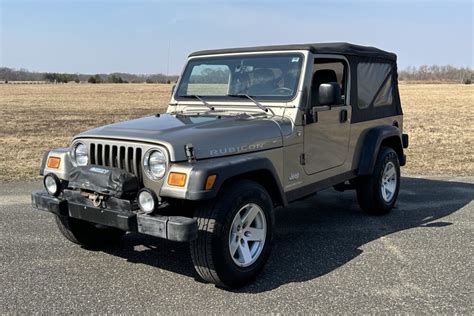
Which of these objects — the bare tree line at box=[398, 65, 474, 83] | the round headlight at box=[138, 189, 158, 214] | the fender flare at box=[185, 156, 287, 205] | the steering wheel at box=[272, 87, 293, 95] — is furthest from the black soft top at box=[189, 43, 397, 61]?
the bare tree line at box=[398, 65, 474, 83]

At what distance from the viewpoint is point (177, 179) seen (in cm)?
365

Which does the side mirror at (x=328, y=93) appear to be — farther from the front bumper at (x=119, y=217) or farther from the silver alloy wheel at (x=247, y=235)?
the front bumper at (x=119, y=217)

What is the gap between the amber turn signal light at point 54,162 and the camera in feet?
14.8

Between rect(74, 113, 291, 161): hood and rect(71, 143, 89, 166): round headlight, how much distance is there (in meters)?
0.10

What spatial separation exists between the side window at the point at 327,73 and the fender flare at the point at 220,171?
118cm

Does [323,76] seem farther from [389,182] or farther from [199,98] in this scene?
[389,182]

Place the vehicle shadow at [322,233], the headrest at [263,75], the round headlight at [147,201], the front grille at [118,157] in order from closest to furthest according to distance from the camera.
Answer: the round headlight at [147,201]
the front grille at [118,157]
the vehicle shadow at [322,233]
the headrest at [263,75]

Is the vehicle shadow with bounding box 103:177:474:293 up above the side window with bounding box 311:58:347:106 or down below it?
below

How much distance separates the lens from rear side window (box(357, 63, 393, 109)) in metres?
5.94


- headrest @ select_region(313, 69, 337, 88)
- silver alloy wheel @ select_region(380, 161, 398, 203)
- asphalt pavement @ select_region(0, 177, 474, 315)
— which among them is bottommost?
asphalt pavement @ select_region(0, 177, 474, 315)

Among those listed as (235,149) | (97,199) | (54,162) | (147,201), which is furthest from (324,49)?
(54,162)

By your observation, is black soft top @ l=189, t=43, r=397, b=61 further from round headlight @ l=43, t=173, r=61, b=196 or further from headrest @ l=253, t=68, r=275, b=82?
round headlight @ l=43, t=173, r=61, b=196

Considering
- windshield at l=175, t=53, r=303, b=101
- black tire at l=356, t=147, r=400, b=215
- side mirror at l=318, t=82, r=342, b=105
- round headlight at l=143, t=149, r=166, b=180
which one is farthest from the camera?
black tire at l=356, t=147, r=400, b=215

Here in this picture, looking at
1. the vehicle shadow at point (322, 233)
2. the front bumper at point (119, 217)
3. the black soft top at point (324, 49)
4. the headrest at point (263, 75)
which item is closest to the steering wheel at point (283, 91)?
the headrest at point (263, 75)
